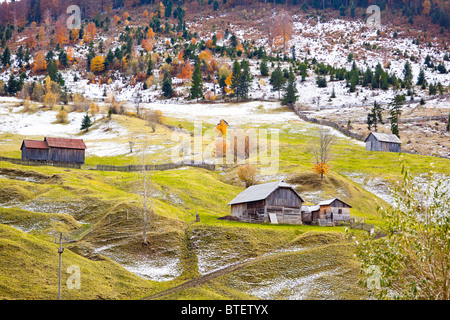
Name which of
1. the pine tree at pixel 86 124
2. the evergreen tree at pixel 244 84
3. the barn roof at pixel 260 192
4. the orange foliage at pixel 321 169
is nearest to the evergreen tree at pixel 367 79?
the evergreen tree at pixel 244 84

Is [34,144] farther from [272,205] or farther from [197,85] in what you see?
[197,85]

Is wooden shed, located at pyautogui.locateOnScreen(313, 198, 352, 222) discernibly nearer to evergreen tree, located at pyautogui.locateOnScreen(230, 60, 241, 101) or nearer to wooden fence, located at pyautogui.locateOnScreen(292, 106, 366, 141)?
wooden fence, located at pyautogui.locateOnScreen(292, 106, 366, 141)

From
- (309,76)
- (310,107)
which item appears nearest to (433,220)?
(310,107)

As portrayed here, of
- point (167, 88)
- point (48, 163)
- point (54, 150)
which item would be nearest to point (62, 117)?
point (54, 150)

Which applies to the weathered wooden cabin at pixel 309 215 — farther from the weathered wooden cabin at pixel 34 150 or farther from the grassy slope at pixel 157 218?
the weathered wooden cabin at pixel 34 150

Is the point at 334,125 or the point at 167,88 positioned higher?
the point at 167,88

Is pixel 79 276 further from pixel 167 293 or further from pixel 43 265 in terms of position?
pixel 167 293
